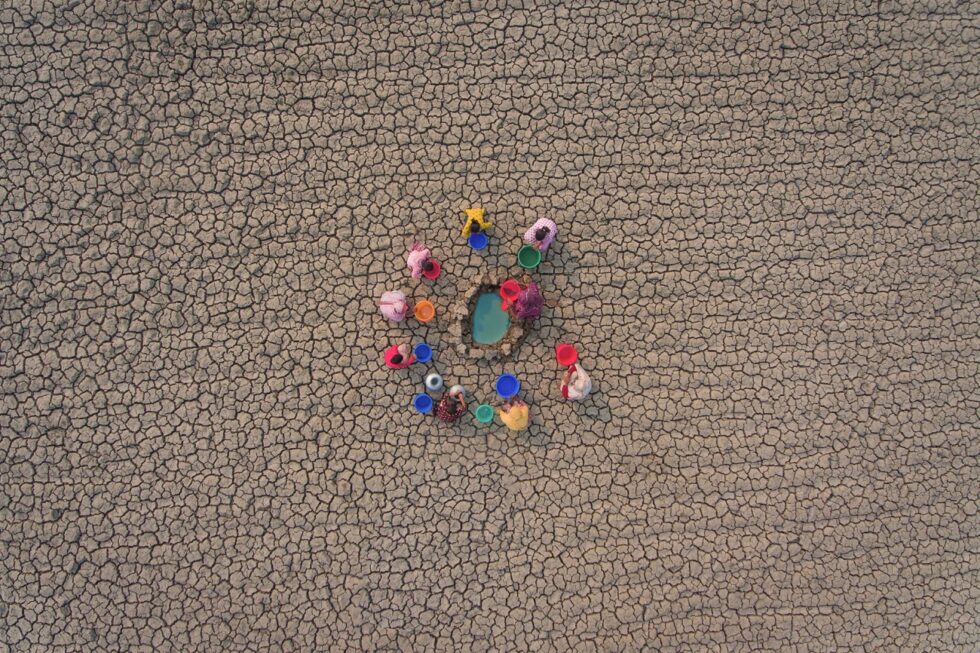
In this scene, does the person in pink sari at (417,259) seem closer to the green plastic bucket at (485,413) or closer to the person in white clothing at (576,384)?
the green plastic bucket at (485,413)

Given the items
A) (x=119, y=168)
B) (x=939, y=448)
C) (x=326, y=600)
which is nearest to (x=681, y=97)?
(x=939, y=448)

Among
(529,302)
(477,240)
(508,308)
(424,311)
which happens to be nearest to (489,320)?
(508,308)

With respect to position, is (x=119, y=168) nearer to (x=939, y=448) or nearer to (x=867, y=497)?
(x=867, y=497)

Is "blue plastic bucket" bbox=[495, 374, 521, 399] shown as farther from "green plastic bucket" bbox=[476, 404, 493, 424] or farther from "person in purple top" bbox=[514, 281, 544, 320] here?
"person in purple top" bbox=[514, 281, 544, 320]

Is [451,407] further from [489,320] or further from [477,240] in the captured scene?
[477,240]

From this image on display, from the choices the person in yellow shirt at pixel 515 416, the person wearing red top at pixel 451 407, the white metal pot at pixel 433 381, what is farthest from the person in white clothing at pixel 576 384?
the white metal pot at pixel 433 381

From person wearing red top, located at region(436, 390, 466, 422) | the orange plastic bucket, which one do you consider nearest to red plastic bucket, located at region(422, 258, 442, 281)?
the orange plastic bucket
